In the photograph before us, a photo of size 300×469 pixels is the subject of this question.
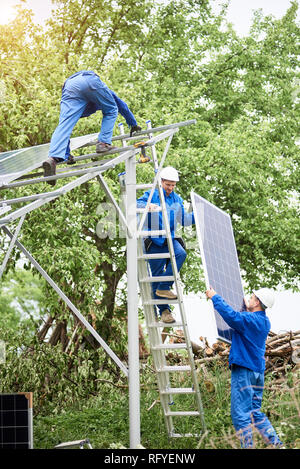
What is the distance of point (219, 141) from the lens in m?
13.8

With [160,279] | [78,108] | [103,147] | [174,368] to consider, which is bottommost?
[174,368]

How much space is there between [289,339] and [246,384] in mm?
3866

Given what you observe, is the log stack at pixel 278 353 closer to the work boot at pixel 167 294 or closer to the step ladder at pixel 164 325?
the step ladder at pixel 164 325

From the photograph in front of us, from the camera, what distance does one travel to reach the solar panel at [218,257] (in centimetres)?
714

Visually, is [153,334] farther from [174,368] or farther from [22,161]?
[22,161]

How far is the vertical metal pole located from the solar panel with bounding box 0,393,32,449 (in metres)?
1.22

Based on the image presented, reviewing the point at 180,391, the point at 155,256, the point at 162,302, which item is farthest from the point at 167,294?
the point at 180,391

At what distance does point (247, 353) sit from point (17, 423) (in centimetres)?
239

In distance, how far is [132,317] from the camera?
7.13 m

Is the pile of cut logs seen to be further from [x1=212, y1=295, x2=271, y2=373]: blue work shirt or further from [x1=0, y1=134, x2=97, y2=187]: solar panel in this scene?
[x1=0, y1=134, x2=97, y2=187]: solar panel

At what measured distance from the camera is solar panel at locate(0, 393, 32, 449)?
6160 millimetres

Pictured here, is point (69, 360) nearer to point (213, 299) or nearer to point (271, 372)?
point (271, 372)

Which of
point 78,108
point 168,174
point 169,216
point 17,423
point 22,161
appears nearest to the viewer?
point 17,423
